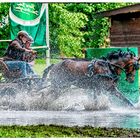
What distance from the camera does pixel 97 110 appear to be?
25.3 feet

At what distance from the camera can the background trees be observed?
25.3 feet

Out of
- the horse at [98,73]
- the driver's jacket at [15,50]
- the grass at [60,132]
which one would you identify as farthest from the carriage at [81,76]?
the grass at [60,132]

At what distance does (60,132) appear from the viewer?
272 inches

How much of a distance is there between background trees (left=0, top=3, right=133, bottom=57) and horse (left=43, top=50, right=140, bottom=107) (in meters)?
0.22

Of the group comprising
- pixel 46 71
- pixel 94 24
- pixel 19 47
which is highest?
pixel 94 24

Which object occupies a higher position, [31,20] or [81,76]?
[31,20]

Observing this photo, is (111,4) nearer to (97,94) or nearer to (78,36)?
(78,36)

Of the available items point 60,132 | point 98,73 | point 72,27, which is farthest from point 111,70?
point 60,132

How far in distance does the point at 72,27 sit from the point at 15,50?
100 centimetres

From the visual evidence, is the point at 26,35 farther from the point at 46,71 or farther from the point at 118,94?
the point at 118,94

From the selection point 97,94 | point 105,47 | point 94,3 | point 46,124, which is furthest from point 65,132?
point 94,3

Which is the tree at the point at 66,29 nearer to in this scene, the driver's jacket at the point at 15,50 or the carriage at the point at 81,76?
the carriage at the point at 81,76

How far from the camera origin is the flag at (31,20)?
770 cm

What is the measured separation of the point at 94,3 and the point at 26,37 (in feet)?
4.01
